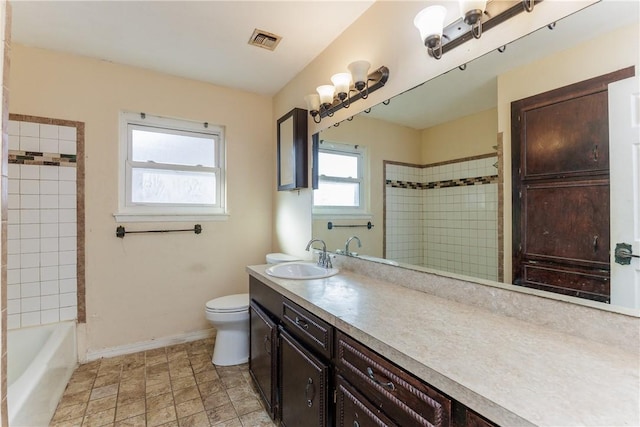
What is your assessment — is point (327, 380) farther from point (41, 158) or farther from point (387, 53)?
point (41, 158)

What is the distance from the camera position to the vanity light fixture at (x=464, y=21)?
110 centimetres

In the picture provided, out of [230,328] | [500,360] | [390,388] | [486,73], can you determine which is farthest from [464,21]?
[230,328]

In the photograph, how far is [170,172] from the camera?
2730 millimetres

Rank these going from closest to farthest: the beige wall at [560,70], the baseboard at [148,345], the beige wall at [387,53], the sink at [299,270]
Answer: 1. the beige wall at [560,70]
2. the beige wall at [387,53]
3. the sink at [299,270]
4. the baseboard at [148,345]

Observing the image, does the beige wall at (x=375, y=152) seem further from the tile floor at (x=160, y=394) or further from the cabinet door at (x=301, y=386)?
the tile floor at (x=160, y=394)

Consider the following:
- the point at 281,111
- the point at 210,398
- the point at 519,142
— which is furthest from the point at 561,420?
the point at 281,111

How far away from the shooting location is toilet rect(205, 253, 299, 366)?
7.43 feet

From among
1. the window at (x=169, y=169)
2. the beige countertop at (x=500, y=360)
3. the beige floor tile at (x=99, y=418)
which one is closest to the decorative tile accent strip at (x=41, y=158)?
the window at (x=169, y=169)

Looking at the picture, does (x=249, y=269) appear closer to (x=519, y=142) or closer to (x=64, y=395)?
(x=64, y=395)

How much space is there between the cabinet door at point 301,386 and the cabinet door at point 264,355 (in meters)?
0.09

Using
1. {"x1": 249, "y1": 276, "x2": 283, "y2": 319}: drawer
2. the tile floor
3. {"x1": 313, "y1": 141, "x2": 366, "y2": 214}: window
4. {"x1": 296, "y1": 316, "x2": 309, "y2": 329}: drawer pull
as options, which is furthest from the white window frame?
the tile floor

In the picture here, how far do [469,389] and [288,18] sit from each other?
2.16 metres

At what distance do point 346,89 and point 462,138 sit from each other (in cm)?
89

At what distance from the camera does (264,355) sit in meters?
1.76
